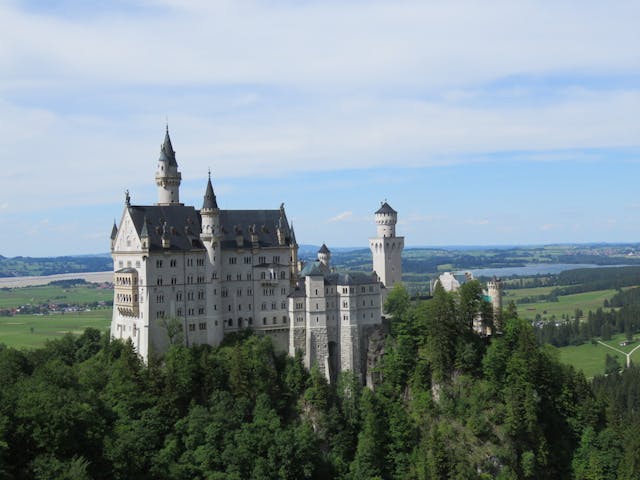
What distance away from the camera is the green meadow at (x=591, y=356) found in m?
170

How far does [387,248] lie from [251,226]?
21.7m

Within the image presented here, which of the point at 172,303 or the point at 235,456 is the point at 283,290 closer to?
the point at 172,303

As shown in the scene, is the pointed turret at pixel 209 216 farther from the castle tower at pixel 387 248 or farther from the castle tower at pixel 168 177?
the castle tower at pixel 387 248

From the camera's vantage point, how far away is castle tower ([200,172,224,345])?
93.9m

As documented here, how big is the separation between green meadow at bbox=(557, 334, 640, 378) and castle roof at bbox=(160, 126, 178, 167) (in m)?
97.2

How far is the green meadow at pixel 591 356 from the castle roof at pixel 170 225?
96139 millimetres

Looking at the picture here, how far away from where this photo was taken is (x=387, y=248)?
11175 cm

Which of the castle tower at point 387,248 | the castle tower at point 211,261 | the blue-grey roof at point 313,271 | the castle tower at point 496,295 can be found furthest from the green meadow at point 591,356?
the castle tower at point 211,261

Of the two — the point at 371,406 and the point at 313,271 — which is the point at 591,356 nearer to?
the point at 371,406

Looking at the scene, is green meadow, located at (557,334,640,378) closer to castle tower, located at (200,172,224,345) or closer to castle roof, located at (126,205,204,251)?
castle tower, located at (200,172,224,345)

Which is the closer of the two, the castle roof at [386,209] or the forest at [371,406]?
the forest at [371,406]

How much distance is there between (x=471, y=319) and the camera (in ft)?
325

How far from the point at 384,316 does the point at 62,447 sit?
A: 156 feet

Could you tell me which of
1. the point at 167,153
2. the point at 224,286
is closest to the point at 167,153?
the point at 167,153
